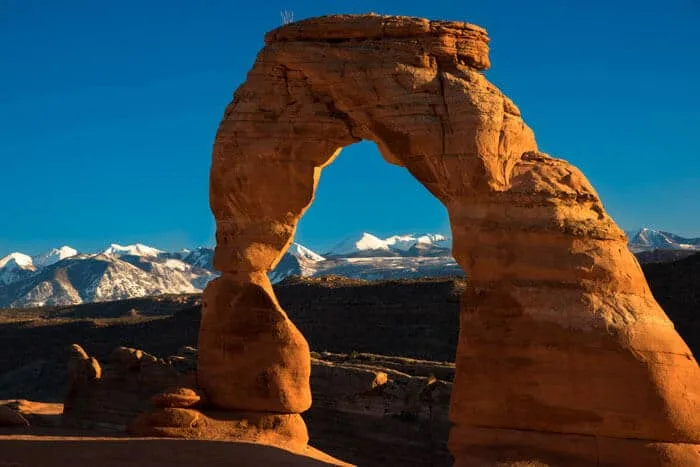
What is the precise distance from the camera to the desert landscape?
1376 cm

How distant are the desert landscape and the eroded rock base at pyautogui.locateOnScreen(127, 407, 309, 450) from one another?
0.04m

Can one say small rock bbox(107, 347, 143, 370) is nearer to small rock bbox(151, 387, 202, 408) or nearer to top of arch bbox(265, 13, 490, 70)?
small rock bbox(151, 387, 202, 408)

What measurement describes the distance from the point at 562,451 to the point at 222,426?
258 inches

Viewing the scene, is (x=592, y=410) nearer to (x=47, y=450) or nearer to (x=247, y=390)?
(x=247, y=390)

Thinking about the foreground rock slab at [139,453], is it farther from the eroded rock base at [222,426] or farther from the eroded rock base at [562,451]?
the eroded rock base at [562,451]

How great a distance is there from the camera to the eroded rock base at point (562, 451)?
44.0 feet

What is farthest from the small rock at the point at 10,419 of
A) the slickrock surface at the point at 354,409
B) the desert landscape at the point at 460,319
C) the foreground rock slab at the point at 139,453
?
the slickrock surface at the point at 354,409

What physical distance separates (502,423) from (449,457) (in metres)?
10.9

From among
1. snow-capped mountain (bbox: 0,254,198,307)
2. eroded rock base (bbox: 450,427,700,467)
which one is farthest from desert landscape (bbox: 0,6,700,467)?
snow-capped mountain (bbox: 0,254,198,307)

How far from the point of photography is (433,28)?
16219mm

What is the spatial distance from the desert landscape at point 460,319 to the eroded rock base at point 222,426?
0.04 m

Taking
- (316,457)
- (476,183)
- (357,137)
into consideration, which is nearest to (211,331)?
(316,457)

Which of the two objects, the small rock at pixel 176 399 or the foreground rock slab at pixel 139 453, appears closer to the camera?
the foreground rock slab at pixel 139 453

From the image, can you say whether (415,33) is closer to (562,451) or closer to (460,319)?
(460,319)
